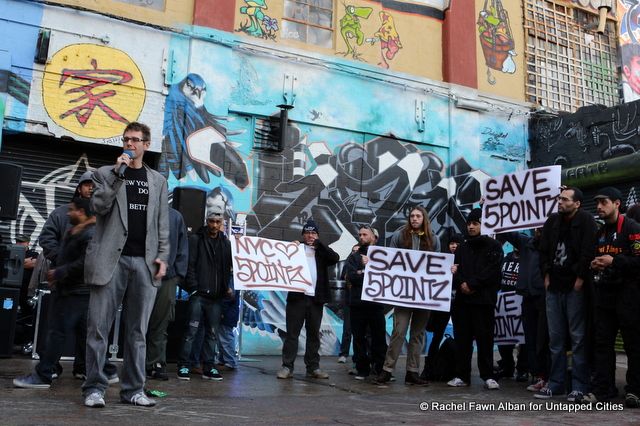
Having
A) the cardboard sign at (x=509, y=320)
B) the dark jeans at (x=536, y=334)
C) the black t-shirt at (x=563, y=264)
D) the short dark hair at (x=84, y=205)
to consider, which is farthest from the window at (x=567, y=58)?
the short dark hair at (x=84, y=205)

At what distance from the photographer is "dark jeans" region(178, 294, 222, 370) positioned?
23.3ft

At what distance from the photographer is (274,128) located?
11273 mm

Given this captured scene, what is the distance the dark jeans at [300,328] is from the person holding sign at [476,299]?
1579 millimetres

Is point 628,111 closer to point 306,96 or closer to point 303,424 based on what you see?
point 306,96

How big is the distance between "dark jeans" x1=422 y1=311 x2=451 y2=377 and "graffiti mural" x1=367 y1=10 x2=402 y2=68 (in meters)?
6.37

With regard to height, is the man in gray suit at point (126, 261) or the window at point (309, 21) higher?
the window at point (309, 21)

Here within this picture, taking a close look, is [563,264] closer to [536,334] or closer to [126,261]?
[536,334]

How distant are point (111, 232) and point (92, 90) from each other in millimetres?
5957

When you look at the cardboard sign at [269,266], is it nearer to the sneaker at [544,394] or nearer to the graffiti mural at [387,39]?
the sneaker at [544,394]

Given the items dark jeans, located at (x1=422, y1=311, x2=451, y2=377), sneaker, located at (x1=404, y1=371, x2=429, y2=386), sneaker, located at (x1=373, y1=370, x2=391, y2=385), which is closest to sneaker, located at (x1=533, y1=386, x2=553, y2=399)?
sneaker, located at (x1=404, y1=371, x2=429, y2=386)

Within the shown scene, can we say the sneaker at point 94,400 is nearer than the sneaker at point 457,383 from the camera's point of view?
Yes

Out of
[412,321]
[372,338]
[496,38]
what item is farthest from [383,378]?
[496,38]

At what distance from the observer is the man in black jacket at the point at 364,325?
24.8ft

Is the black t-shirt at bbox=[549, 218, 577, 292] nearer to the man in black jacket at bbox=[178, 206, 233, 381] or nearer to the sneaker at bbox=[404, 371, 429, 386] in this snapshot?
the sneaker at bbox=[404, 371, 429, 386]
